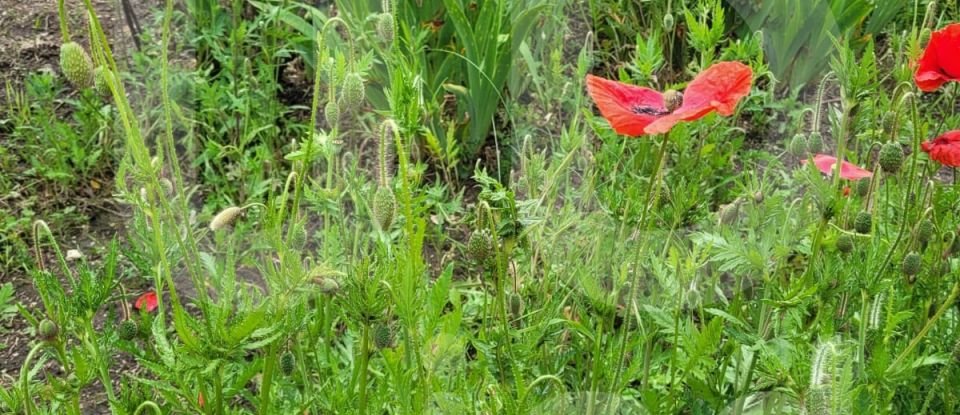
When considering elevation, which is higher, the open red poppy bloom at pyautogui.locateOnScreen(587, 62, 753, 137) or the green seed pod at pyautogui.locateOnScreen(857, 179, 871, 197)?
the open red poppy bloom at pyautogui.locateOnScreen(587, 62, 753, 137)

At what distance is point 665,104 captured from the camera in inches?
54.2

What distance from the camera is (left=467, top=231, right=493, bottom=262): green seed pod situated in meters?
1.32

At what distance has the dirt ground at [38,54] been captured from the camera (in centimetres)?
220

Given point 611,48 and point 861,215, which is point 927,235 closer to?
point 861,215

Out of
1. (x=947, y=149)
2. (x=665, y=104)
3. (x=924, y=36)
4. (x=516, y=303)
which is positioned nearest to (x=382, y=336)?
(x=516, y=303)

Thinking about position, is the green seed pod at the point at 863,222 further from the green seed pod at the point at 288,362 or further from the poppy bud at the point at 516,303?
the green seed pod at the point at 288,362

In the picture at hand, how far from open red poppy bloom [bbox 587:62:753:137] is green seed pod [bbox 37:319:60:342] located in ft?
2.24

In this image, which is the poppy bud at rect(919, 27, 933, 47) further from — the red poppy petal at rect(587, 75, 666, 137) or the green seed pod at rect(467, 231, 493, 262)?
the green seed pod at rect(467, 231, 493, 262)

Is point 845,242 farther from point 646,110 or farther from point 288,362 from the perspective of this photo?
point 288,362

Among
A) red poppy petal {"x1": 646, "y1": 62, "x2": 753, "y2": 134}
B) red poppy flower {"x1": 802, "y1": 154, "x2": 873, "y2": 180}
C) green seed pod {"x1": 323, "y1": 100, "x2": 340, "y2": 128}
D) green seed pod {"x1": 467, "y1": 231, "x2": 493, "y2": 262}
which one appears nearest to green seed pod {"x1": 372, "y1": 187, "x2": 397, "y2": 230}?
green seed pod {"x1": 467, "y1": 231, "x2": 493, "y2": 262}

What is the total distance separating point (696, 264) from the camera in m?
1.49

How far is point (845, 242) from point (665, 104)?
42 cm

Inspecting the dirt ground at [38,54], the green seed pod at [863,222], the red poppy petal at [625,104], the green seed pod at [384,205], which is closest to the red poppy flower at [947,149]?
the green seed pod at [863,222]

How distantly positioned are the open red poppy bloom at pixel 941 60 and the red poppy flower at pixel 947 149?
0.07 meters
